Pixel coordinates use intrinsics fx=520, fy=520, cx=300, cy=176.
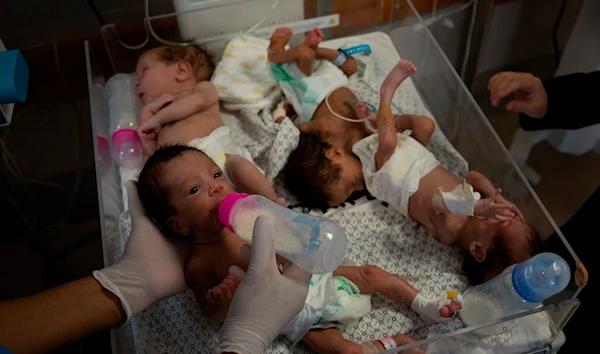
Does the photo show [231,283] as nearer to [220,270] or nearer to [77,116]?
[220,270]

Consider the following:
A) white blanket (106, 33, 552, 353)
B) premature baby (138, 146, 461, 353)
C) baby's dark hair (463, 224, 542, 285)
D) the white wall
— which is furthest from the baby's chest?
the white wall

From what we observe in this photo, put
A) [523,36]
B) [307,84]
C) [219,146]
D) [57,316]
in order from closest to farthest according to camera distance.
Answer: [57,316], [219,146], [307,84], [523,36]

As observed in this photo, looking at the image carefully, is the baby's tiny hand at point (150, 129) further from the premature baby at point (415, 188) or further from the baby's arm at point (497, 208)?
the baby's arm at point (497, 208)

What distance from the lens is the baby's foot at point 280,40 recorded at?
165cm

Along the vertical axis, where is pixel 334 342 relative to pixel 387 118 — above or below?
below

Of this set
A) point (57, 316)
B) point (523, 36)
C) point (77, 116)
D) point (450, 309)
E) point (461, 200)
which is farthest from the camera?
point (523, 36)

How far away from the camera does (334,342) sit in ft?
3.68

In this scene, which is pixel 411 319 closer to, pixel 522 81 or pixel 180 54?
pixel 522 81

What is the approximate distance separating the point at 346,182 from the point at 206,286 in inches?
19.7

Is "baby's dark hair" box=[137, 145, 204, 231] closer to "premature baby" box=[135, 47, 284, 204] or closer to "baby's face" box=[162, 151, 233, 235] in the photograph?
"baby's face" box=[162, 151, 233, 235]

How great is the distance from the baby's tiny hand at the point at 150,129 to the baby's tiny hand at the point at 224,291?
66 centimetres

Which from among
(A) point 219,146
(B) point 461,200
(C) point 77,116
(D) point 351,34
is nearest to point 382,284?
(B) point 461,200

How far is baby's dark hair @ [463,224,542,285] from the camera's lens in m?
1.17

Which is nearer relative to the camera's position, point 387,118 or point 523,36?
point 387,118
